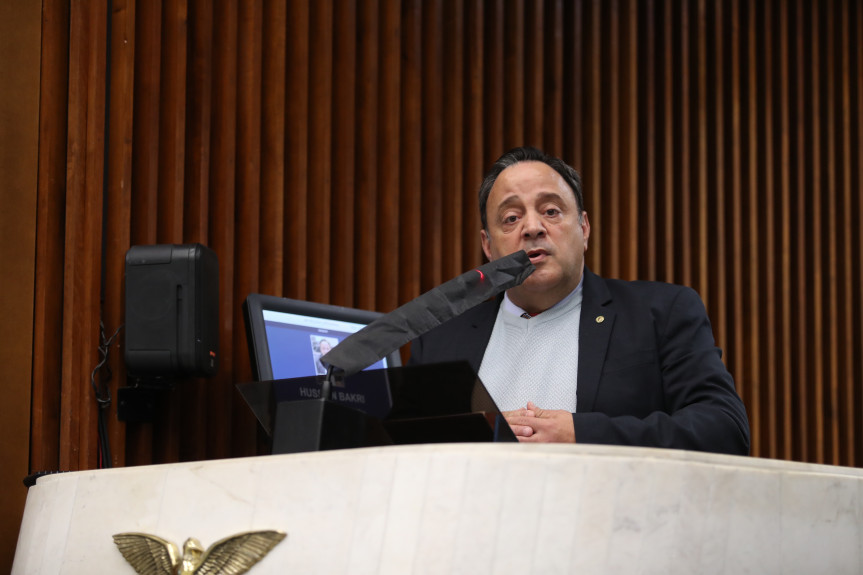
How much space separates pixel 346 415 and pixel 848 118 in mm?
3541

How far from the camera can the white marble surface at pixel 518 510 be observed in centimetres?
125

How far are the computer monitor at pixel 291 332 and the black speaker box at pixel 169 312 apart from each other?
13cm

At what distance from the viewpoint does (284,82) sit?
3.27 meters

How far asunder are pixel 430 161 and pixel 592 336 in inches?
51.9

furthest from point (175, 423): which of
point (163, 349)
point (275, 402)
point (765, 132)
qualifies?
point (765, 132)

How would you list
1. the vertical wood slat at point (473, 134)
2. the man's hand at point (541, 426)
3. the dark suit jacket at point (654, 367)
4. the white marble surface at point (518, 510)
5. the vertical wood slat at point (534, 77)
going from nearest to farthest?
the white marble surface at point (518, 510) < the man's hand at point (541, 426) < the dark suit jacket at point (654, 367) < the vertical wood slat at point (473, 134) < the vertical wood slat at point (534, 77)

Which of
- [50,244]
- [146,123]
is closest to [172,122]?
[146,123]

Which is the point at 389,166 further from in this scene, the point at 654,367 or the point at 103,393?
the point at 654,367

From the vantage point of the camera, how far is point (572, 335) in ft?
8.62

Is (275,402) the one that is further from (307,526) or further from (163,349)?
(163,349)

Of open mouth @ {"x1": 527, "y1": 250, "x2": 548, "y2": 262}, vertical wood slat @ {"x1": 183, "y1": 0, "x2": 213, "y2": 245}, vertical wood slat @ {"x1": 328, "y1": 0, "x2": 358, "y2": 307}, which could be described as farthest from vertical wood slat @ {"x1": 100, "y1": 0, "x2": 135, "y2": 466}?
open mouth @ {"x1": 527, "y1": 250, "x2": 548, "y2": 262}

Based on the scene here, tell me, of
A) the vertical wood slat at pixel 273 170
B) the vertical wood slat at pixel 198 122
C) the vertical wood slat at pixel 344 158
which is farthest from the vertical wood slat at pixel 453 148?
the vertical wood slat at pixel 198 122

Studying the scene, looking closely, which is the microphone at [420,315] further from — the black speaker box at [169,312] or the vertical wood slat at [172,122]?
the vertical wood slat at [172,122]

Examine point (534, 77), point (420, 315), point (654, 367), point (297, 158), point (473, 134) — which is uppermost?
point (534, 77)
